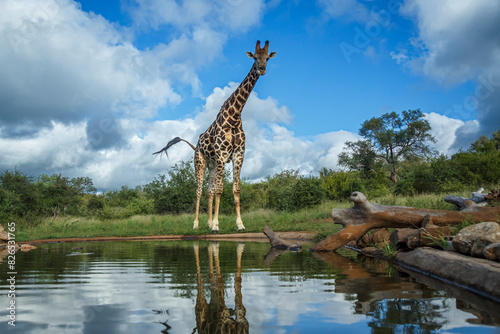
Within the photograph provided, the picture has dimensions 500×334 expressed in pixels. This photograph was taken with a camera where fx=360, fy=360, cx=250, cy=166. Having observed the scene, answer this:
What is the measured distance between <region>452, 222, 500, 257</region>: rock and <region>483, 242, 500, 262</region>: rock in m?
0.20

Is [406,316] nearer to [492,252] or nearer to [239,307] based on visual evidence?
[239,307]

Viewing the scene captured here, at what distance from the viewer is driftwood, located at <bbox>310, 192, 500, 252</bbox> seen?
6.12 metres

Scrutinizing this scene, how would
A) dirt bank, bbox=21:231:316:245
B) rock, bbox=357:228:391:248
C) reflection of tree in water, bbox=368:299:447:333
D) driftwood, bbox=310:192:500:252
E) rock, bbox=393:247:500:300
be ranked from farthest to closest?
dirt bank, bbox=21:231:316:245, rock, bbox=357:228:391:248, driftwood, bbox=310:192:500:252, rock, bbox=393:247:500:300, reflection of tree in water, bbox=368:299:447:333

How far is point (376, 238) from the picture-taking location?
25.2ft

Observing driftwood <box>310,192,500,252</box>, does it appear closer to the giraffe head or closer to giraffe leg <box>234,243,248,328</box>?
giraffe leg <box>234,243,248,328</box>

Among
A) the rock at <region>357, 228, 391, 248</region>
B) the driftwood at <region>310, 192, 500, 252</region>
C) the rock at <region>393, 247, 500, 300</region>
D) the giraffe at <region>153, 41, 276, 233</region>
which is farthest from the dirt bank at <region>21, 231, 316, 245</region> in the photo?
the rock at <region>393, 247, 500, 300</region>

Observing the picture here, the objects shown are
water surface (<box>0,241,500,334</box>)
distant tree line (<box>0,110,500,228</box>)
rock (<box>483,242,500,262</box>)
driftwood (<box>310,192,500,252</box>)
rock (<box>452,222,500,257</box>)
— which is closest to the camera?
water surface (<box>0,241,500,334</box>)

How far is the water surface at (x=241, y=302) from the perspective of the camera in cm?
237

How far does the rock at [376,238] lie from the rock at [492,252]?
3668mm

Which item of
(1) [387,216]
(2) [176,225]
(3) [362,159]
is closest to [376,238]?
(1) [387,216]

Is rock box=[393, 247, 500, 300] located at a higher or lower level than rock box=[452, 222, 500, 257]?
lower

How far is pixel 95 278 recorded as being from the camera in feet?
14.3

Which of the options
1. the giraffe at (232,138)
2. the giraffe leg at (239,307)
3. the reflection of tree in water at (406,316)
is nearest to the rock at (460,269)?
the reflection of tree in water at (406,316)

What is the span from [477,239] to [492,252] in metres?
0.39
